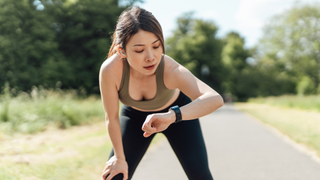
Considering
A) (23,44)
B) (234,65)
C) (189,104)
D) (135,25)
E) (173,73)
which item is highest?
(234,65)

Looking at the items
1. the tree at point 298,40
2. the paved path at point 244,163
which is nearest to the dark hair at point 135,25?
the paved path at point 244,163

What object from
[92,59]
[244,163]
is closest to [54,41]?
[92,59]

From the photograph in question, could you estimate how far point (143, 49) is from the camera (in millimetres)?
1932

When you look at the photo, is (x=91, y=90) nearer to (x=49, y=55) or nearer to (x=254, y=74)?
(x=49, y=55)

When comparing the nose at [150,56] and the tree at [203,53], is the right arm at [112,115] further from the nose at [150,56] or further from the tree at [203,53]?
the tree at [203,53]

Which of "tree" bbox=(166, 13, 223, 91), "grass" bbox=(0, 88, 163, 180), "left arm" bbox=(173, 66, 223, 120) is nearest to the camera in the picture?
"left arm" bbox=(173, 66, 223, 120)

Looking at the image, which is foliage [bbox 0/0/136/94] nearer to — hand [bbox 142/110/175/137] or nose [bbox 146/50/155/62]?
nose [bbox 146/50/155/62]

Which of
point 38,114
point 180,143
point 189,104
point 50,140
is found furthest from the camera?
point 38,114

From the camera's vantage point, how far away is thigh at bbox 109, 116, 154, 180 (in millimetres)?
2391

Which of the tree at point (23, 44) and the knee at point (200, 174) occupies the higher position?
the tree at point (23, 44)

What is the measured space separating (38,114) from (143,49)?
8.55 metres

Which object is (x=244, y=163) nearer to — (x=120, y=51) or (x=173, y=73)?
(x=173, y=73)

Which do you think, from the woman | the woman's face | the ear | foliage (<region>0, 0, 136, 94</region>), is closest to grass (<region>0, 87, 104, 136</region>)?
the woman

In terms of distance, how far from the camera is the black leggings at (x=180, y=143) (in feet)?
7.68
